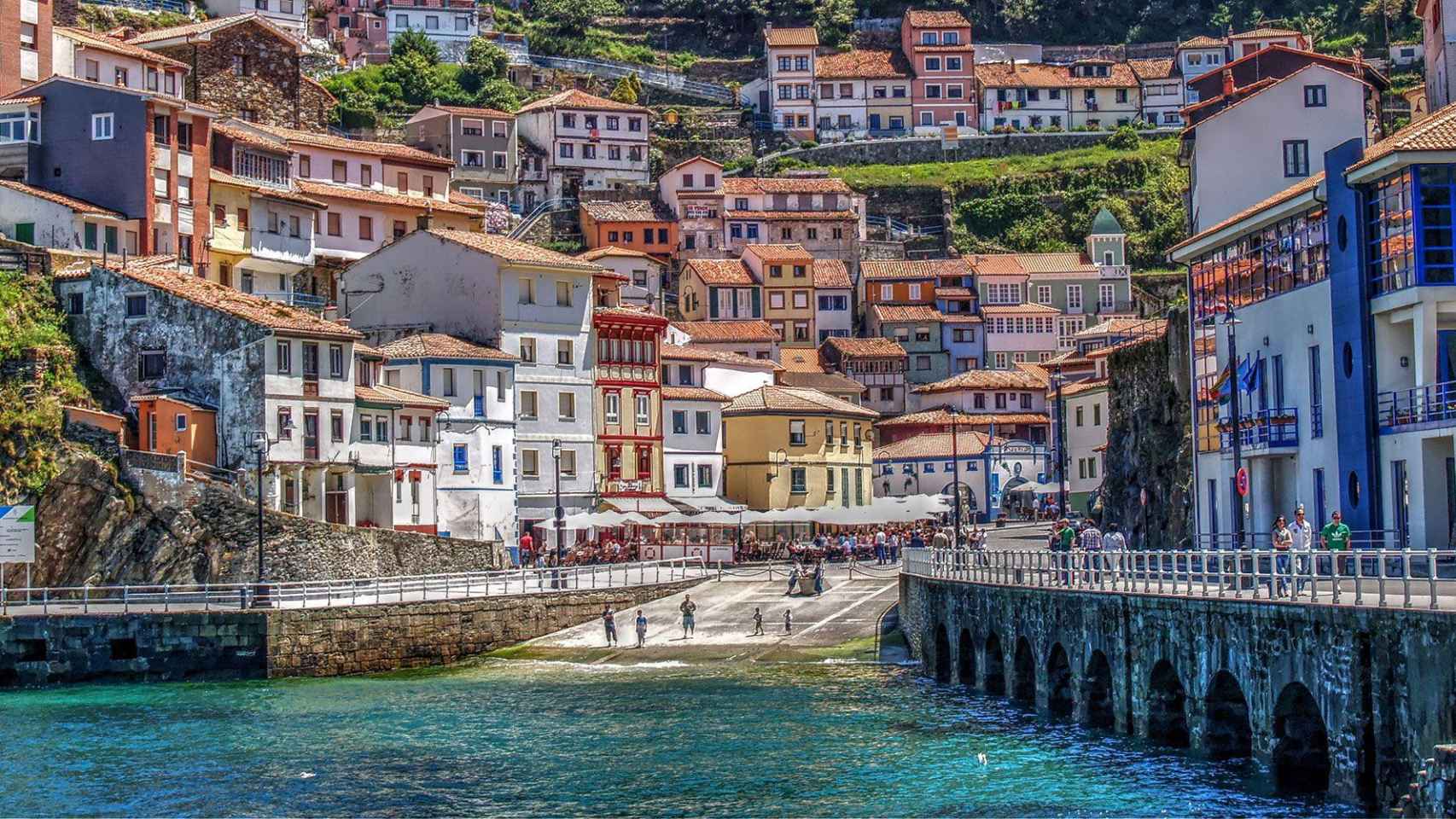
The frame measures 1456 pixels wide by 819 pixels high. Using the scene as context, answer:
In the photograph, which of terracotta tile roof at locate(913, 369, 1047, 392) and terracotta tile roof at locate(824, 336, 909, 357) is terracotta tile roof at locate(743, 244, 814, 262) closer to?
terracotta tile roof at locate(824, 336, 909, 357)

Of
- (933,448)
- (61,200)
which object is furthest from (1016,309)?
(61,200)

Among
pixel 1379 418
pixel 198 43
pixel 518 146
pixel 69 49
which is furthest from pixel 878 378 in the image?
pixel 1379 418

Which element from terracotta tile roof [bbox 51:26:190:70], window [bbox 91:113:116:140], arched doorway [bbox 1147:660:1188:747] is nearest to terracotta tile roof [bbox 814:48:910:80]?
terracotta tile roof [bbox 51:26:190:70]

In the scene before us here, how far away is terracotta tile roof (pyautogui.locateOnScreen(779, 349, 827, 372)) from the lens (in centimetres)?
13050

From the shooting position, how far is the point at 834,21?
579 ft

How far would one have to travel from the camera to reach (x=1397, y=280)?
156 feet

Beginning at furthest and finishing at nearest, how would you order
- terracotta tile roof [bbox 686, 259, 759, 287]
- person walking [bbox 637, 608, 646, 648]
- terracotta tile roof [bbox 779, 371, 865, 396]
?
terracotta tile roof [bbox 686, 259, 759, 287]
terracotta tile roof [bbox 779, 371, 865, 396]
person walking [bbox 637, 608, 646, 648]

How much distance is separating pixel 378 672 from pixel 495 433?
24.6 meters

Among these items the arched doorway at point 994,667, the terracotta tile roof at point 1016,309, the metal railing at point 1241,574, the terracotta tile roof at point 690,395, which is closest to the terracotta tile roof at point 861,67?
the terracotta tile roof at point 1016,309

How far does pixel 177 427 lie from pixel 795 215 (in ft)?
247

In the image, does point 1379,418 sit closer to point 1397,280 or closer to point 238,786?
point 1397,280

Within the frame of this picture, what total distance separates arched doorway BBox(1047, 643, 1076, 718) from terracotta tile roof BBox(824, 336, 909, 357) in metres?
83.7

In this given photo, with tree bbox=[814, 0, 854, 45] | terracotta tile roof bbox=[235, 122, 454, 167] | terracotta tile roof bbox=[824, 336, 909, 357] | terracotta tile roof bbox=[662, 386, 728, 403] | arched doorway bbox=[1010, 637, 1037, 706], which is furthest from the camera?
tree bbox=[814, 0, 854, 45]

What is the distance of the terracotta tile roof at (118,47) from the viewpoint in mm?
102438
